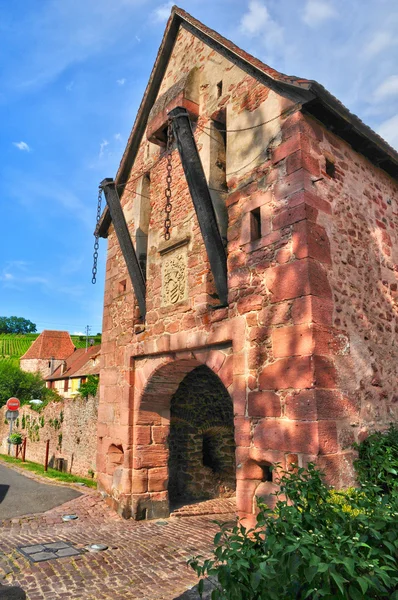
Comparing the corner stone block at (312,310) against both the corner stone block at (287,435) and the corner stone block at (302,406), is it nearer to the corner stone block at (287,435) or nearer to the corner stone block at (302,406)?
the corner stone block at (302,406)

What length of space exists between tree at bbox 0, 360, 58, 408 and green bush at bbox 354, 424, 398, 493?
102 ft

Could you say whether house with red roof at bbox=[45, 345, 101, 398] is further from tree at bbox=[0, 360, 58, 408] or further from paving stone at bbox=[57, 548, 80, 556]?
paving stone at bbox=[57, 548, 80, 556]

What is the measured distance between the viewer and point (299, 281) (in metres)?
4.73

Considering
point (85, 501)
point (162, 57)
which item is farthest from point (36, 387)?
point (162, 57)

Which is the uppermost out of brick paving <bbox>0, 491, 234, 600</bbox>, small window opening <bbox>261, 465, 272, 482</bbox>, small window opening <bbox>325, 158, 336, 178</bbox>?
small window opening <bbox>325, 158, 336, 178</bbox>

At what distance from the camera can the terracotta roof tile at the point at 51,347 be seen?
150 feet

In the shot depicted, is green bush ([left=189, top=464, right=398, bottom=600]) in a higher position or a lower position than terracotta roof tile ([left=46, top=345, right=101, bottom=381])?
lower

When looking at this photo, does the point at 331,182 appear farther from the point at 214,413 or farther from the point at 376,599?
the point at 214,413

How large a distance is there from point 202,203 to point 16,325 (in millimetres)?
94047

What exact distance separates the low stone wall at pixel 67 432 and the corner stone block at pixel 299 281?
30.0 feet

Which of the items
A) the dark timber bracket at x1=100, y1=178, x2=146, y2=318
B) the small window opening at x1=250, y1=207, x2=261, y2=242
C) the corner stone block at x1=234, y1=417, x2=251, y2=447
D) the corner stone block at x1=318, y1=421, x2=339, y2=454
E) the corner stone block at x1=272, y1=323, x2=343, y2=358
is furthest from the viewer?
the dark timber bracket at x1=100, y1=178, x2=146, y2=318

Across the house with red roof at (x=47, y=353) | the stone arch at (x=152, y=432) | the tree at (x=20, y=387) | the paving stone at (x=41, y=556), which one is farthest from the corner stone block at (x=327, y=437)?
the house with red roof at (x=47, y=353)

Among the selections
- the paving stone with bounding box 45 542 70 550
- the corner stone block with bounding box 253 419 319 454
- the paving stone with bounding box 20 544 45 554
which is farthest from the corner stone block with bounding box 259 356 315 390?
the paving stone with bounding box 20 544 45 554

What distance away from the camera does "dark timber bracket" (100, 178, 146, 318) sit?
7840 millimetres
